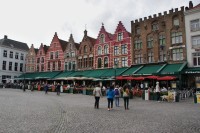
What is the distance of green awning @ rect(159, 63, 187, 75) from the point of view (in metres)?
27.9

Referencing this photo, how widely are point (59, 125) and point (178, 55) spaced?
26.6m

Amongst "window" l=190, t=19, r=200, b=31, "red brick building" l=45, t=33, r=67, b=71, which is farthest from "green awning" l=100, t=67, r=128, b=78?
"red brick building" l=45, t=33, r=67, b=71

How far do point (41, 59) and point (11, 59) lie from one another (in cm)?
1102

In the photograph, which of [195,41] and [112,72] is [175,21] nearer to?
[195,41]

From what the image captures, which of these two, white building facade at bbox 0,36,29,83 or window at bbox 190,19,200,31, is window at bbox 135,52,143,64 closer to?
window at bbox 190,19,200,31

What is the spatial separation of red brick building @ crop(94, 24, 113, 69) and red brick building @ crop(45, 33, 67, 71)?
1035cm

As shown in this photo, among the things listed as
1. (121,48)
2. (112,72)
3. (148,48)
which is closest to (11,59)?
(121,48)

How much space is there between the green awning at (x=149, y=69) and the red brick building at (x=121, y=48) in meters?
3.86

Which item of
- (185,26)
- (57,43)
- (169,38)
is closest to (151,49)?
(169,38)

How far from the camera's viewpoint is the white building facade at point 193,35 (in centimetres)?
2945

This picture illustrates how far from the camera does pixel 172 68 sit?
29.4m

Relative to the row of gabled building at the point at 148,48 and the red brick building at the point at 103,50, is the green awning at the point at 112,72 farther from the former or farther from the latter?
the red brick building at the point at 103,50

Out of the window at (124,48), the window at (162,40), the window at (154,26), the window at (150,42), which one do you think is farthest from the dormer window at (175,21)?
the window at (124,48)

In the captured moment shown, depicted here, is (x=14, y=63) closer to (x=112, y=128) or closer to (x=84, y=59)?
(x=84, y=59)
